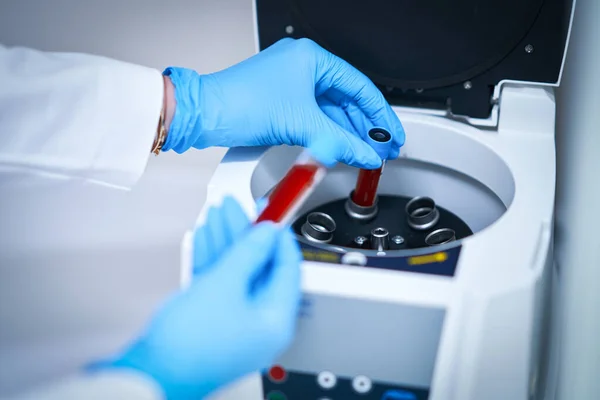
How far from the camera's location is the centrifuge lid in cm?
96

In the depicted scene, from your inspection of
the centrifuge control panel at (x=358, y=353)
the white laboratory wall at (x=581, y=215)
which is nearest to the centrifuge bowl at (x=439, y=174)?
the white laboratory wall at (x=581, y=215)

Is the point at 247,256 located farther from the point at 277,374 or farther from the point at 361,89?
the point at 361,89

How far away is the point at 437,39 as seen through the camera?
1.01 metres

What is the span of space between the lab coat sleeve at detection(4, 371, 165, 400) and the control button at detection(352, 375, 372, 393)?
29cm

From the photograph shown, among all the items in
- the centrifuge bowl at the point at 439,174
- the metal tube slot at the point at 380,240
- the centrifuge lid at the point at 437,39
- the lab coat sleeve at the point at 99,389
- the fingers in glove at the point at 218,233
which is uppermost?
the centrifuge lid at the point at 437,39

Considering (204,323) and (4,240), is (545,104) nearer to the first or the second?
(204,323)

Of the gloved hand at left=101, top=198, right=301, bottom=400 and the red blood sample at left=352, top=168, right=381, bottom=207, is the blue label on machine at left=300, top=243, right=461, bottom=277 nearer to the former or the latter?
the gloved hand at left=101, top=198, right=301, bottom=400

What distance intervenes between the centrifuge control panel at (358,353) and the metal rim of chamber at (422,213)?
0.33 m

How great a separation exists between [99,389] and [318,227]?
1.67 feet

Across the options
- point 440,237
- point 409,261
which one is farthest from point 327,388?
point 440,237

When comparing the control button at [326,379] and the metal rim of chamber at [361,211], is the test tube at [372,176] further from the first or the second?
the control button at [326,379]

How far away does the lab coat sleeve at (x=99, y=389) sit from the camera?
1.89 feet

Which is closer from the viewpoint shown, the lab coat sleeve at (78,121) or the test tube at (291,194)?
the test tube at (291,194)

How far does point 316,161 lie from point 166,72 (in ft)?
1.20
